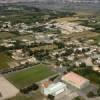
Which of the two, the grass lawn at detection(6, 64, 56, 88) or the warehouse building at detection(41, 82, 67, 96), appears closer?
the warehouse building at detection(41, 82, 67, 96)

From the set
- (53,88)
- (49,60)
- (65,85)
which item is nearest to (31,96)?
(53,88)

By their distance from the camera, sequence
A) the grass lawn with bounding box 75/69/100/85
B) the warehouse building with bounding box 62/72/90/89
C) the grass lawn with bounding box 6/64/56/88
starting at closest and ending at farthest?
the warehouse building with bounding box 62/72/90/89 < the grass lawn with bounding box 6/64/56/88 < the grass lawn with bounding box 75/69/100/85

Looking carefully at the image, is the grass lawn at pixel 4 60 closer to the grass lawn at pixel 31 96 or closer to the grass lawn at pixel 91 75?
the grass lawn at pixel 31 96

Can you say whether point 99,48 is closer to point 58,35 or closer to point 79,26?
point 58,35

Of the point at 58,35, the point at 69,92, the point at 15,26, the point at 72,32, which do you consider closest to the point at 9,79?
the point at 69,92

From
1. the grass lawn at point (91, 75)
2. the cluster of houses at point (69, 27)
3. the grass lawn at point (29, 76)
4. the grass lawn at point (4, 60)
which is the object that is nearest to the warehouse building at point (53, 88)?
the grass lawn at point (29, 76)

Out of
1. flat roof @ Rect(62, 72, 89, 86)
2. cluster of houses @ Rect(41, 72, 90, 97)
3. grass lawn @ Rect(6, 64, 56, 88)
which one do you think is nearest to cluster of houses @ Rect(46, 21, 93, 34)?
grass lawn @ Rect(6, 64, 56, 88)

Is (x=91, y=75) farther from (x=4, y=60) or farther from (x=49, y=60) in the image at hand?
(x=4, y=60)

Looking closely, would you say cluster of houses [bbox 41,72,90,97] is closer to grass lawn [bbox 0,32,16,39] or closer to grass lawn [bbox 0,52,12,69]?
grass lawn [bbox 0,52,12,69]
